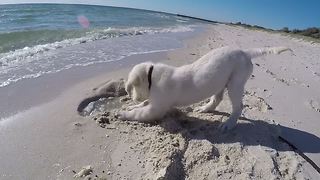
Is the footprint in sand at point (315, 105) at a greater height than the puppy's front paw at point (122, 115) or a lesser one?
greater

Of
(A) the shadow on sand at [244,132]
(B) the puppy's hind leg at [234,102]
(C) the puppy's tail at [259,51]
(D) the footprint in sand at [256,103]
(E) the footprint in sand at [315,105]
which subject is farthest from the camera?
(E) the footprint in sand at [315,105]

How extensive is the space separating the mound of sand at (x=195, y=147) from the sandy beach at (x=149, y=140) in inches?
0.5

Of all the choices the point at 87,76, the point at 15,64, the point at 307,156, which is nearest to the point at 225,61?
the point at 307,156

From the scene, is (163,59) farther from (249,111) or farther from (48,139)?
A: (48,139)

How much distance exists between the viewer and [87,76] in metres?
7.95

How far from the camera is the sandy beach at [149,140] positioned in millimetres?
4270

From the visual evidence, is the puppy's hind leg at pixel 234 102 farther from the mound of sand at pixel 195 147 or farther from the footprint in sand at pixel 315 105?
the footprint in sand at pixel 315 105

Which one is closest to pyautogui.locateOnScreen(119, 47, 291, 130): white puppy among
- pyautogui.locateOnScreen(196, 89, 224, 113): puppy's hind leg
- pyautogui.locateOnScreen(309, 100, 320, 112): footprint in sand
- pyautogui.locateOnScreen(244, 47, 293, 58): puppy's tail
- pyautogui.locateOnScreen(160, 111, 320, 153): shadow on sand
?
pyautogui.locateOnScreen(244, 47, 293, 58): puppy's tail

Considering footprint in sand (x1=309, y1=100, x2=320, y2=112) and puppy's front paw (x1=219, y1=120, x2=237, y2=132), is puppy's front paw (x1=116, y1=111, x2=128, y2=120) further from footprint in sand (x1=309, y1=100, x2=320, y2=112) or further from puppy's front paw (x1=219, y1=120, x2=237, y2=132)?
footprint in sand (x1=309, y1=100, x2=320, y2=112)

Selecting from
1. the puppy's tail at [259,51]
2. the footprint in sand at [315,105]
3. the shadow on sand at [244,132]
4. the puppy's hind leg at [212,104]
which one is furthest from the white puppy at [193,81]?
the footprint in sand at [315,105]

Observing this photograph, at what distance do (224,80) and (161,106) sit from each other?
0.97 m

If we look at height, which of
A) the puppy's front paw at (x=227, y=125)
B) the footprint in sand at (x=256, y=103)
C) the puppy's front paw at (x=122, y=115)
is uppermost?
the puppy's front paw at (x=227, y=125)

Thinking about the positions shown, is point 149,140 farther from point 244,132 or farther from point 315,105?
point 315,105

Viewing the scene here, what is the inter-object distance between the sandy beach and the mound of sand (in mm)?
12
